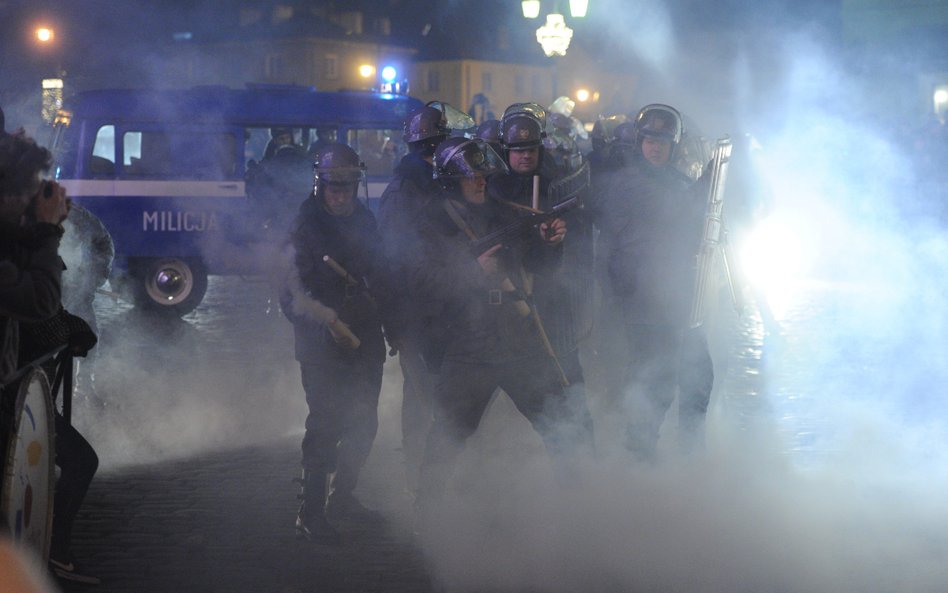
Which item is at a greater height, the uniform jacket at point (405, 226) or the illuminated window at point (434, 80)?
the illuminated window at point (434, 80)

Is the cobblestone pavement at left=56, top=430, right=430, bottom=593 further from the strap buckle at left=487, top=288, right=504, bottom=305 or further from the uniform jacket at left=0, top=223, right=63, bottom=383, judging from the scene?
the uniform jacket at left=0, top=223, right=63, bottom=383

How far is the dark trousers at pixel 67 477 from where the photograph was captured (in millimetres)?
4973

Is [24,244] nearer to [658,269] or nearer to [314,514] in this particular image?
[314,514]

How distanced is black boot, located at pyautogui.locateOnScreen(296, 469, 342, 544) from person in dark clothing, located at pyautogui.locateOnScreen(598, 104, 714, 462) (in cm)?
164

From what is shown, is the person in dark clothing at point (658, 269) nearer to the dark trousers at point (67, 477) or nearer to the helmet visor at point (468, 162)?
the helmet visor at point (468, 162)

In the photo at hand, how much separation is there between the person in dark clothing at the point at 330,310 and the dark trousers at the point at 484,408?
410 millimetres

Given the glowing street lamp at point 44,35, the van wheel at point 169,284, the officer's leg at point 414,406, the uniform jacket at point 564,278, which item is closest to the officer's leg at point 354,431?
the officer's leg at point 414,406

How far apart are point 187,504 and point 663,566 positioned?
236 centimetres

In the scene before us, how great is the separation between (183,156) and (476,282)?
30.7ft

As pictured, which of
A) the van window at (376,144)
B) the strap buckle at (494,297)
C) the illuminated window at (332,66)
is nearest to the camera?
the strap buckle at (494,297)

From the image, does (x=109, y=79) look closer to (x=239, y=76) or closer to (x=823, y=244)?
(x=823, y=244)

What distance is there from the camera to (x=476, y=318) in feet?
18.1

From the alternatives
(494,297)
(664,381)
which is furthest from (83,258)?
(664,381)

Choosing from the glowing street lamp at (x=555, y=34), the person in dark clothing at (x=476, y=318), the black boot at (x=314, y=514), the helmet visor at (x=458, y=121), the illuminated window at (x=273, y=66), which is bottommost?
the black boot at (x=314, y=514)
